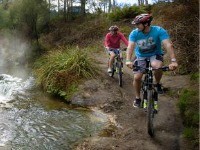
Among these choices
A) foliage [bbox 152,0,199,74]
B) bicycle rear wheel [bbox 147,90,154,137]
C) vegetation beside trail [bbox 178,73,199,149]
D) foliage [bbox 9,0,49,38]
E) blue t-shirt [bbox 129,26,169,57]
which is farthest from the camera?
foliage [bbox 9,0,49,38]

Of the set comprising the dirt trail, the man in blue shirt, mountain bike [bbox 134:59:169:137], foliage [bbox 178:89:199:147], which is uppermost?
the man in blue shirt

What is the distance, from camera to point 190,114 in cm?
736

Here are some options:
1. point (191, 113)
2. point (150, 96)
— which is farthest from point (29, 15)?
point (150, 96)

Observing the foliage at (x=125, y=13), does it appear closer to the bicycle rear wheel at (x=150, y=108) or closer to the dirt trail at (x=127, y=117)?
the dirt trail at (x=127, y=117)

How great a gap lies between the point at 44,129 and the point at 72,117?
117 cm

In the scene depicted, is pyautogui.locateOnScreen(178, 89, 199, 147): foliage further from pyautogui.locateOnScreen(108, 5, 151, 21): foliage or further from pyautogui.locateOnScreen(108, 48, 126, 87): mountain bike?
pyautogui.locateOnScreen(108, 5, 151, 21): foliage

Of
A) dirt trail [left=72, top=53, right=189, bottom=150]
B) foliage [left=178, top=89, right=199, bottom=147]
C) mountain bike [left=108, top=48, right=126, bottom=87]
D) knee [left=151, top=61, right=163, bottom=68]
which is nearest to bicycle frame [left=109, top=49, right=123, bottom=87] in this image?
mountain bike [left=108, top=48, right=126, bottom=87]

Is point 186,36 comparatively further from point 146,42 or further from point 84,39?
point 84,39

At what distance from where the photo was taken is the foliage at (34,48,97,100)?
1152 centimetres

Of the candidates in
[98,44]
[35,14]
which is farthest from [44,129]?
[35,14]

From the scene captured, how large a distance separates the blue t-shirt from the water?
2100mm

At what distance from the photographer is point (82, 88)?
36.6 ft

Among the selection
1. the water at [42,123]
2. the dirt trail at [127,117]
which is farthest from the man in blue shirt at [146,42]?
the water at [42,123]

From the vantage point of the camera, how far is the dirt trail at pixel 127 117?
6664 millimetres
